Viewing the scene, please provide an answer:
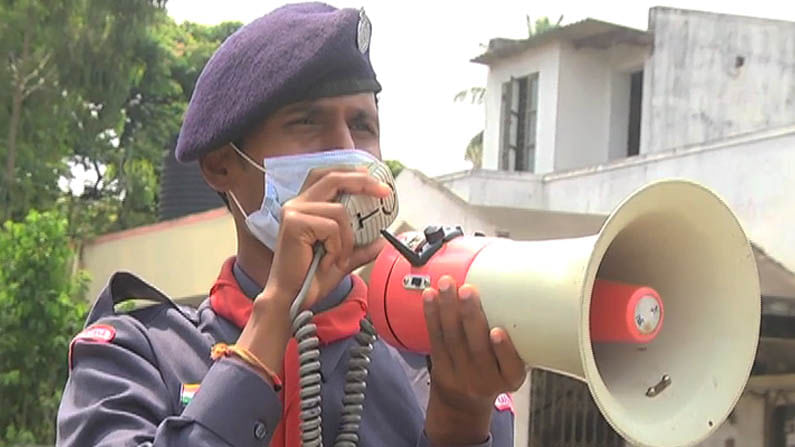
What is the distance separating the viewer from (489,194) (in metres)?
13.4

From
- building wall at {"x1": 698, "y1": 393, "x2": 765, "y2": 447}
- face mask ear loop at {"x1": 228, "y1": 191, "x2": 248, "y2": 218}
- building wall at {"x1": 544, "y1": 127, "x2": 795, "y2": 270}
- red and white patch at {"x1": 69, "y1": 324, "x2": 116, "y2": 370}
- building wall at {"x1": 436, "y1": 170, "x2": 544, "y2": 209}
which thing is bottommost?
building wall at {"x1": 698, "y1": 393, "x2": 765, "y2": 447}

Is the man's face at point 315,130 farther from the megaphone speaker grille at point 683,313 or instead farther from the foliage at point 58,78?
the foliage at point 58,78

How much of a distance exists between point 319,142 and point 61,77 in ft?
36.5

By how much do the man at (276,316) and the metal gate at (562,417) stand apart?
6542 mm

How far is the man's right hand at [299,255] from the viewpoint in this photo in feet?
5.43

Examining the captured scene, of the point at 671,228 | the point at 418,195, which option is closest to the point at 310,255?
the point at 671,228

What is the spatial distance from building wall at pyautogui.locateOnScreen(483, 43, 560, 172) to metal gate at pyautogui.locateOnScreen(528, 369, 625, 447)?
787 centimetres

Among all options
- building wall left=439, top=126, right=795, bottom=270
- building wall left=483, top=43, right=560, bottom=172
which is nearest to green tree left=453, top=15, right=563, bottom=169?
building wall left=483, top=43, right=560, bottom=172

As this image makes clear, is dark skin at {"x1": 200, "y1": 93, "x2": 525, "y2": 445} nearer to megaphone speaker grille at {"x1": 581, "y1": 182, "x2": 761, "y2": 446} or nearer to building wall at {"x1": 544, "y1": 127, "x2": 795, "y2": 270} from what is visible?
megaphone speaker grille at {"x1": 581, "y1": 182, "x2": 761, "y2": 446}

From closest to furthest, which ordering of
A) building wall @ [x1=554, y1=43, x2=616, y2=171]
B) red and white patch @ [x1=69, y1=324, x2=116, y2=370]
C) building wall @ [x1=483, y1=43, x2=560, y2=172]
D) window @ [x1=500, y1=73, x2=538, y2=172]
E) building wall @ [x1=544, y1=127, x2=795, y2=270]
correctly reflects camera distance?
1. red and white patch @ [x1=69, y1=324, x2=116, y2=370]
2. building wall @ [x1=544, y1=127, x2=795, y2=270]
3. building wall @ [x1=554, y1=43, x2=616, y2=171]
4. building wall @ [x1=483, y1=43, x2=560, y2=172]
5. window @ [x1=500, y1=73, x2=538, y2=172]

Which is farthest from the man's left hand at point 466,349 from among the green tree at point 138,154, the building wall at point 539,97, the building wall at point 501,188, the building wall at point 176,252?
the building wall at point 539,97

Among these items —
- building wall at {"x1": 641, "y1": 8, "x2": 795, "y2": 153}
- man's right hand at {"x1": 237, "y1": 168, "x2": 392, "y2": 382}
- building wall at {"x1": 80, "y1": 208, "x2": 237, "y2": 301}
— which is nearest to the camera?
man's right hand at {"x1": 237, "y1": 168, "x2": 392, "y2": 382}

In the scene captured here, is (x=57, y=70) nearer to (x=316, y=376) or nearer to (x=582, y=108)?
(x=582, y=108)

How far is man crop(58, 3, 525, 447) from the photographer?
1.61 meters
